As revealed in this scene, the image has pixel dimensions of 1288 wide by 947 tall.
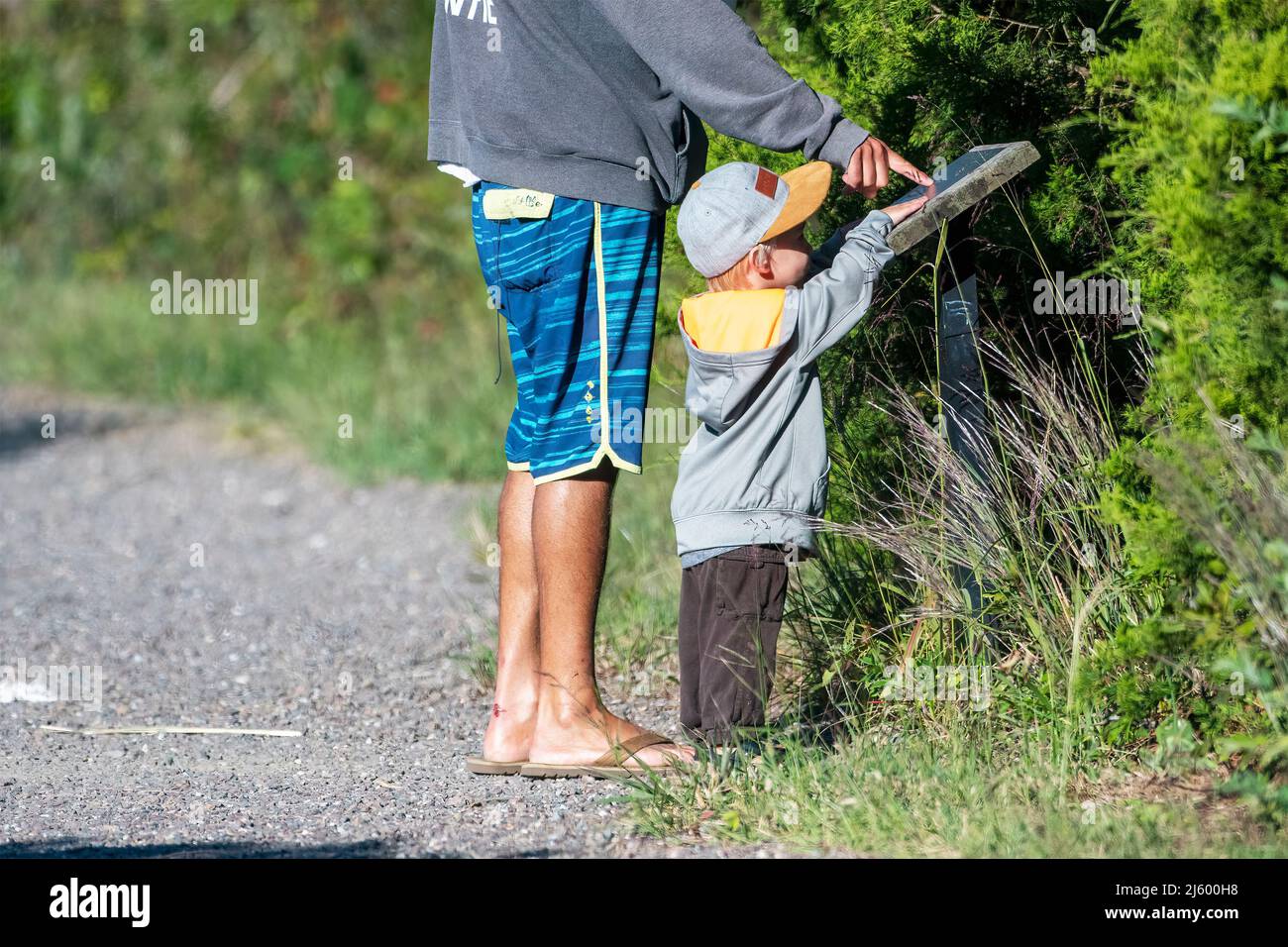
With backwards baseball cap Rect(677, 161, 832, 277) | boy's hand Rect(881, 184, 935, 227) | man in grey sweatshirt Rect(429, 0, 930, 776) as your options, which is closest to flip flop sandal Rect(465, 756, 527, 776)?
man in grey sweatshirt Rect(429, 0, 930, 776)

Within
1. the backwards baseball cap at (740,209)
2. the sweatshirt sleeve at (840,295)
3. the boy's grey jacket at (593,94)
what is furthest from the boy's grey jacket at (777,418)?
the boy's grey jacket at (593,94)

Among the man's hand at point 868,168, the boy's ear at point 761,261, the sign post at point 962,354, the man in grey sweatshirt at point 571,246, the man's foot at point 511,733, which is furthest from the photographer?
the man's foot at point 511,733

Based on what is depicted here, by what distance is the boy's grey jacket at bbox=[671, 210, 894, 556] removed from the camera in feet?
10.9

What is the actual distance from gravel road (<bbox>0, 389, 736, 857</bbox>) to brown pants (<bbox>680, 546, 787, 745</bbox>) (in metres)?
0.32

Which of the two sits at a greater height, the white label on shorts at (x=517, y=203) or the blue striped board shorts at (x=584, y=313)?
the white label on shorts at (x=517, y=203)

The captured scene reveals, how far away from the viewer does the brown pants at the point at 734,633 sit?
3.39 m

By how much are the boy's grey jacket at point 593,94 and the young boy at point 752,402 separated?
15 cm

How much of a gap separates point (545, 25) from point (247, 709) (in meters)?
2.17

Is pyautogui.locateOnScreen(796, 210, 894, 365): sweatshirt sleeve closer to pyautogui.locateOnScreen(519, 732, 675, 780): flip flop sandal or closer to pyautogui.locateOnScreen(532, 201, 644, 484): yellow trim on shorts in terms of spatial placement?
pyautogui.locateOnScreen(532, 201, 644, 484): yellow trim on shorts

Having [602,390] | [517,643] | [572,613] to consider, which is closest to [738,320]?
[602,390]

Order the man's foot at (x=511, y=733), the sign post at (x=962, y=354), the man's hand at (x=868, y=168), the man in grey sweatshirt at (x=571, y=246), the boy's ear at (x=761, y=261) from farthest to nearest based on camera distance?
1. the man's foot at (x=511, y=733)
2. the sign post at (x=962, y=354)
3. the man in grey sweatshirt at (x=571, y=246)
4. the boy's ear at (x=761, y=261)
5. the man's hand at (x=868, y=168)

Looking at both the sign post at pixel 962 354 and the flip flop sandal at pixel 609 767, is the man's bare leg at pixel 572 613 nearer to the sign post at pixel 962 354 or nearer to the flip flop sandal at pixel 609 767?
the flip flop sandal at pixel 609 767

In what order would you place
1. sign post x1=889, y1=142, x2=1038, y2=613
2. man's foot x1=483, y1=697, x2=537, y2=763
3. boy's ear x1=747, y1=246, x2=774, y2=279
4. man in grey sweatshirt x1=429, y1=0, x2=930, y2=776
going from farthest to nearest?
man's foot x1=483, y1=697, x2=537, y2=763 < sign post x1=889, y1=142, x2=1038, y2=613 < man in grey sweatshirt x1=429, y1=0, x2=930, y2=776 < boy's ear x1=747, y1=246, x2=774, y2=279
